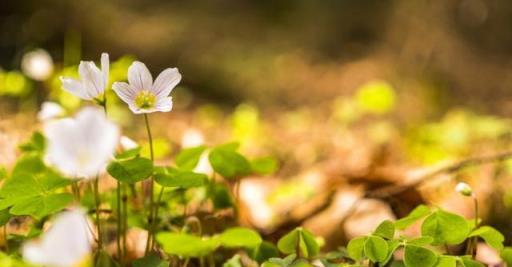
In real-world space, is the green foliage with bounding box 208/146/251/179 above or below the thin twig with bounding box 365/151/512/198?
above

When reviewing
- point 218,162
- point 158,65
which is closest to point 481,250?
point 218,162

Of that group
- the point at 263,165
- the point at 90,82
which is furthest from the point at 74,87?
the point at 263,165

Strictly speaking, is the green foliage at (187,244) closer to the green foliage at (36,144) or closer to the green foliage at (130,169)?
the green foliage at (130,169)

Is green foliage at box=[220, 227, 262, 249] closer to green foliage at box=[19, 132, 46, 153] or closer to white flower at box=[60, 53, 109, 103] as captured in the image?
white flower at box=[60, 53, 109, 103]

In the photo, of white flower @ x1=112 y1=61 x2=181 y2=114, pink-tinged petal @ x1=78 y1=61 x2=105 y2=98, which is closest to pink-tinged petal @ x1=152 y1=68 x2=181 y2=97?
white flower @ x1=112 y1=61 x2=181 y2=114

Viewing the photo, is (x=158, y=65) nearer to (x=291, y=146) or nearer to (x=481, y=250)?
(x=291, y=146)

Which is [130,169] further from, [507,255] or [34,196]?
[507,255]
